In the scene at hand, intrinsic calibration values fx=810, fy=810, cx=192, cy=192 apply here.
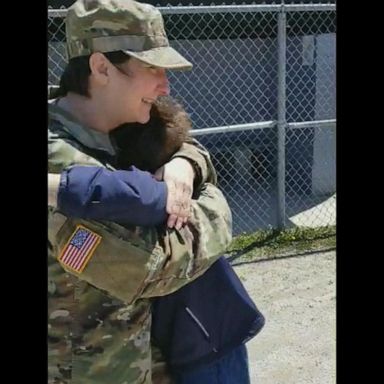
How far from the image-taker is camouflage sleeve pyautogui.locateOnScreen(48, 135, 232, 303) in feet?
4.84

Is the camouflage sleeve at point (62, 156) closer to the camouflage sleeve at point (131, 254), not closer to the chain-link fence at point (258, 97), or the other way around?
the camouflage sleeve at point (131, 254)

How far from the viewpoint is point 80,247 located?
57.9 inches

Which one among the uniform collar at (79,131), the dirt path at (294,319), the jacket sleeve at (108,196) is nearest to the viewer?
the jacket sleeve at (108,196)

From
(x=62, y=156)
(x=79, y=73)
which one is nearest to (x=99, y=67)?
(x=79, y=73)

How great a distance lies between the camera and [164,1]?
803 centimetres

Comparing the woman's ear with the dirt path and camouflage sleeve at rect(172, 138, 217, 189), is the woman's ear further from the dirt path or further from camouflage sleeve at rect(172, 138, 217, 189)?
the dirt path

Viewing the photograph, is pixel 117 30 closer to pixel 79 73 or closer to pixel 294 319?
pixel 79 73

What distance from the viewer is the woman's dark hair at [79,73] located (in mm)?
1552

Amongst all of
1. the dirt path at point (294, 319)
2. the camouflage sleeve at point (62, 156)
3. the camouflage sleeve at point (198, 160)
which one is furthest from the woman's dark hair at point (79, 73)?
the dirt path at point (294, 319)

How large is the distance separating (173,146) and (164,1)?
6532mm

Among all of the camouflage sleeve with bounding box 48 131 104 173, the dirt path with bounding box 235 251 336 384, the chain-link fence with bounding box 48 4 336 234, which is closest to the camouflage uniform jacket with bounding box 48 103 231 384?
the camouflage sleeve with bounding box 48 131 104 173

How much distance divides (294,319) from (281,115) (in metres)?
2.16
